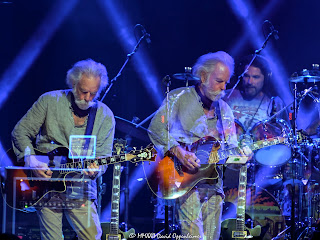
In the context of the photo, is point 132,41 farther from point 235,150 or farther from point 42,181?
point 42,181

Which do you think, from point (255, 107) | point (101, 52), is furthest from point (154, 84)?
point (255, 107)

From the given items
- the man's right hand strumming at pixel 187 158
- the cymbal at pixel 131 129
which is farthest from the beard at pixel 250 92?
the man's right hand strumming at pixel 187 158

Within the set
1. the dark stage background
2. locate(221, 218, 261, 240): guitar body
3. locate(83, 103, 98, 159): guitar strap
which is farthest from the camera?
the dark stage background

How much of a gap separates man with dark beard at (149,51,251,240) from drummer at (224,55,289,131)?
63.3 inches

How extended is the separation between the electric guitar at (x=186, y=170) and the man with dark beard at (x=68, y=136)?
0.54 metres

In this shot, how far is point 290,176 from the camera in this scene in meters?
6.43

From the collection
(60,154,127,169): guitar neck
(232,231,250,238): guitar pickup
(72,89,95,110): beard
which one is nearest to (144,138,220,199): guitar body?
(60,154,127,169): guitar neck


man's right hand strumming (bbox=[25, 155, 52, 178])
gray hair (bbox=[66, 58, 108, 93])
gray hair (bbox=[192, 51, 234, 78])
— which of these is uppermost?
gray hair (bbox=[192, 51, 234, 78])

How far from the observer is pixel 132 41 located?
21.5 feet

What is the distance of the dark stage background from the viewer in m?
6.35

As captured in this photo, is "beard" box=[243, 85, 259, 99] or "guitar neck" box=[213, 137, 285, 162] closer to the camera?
"guitar neck" box=[213, 137, 285, 162]

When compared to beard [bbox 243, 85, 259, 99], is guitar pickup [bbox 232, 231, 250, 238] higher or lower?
lower

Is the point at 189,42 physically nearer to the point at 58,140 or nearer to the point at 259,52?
the point at 259,52

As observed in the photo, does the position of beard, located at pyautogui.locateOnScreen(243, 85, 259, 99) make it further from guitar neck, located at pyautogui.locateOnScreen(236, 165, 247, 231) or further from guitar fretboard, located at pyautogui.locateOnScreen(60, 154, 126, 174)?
guitar fretboard, located at pyautogui.locateOnScreen(60, 154, 126, 174)
